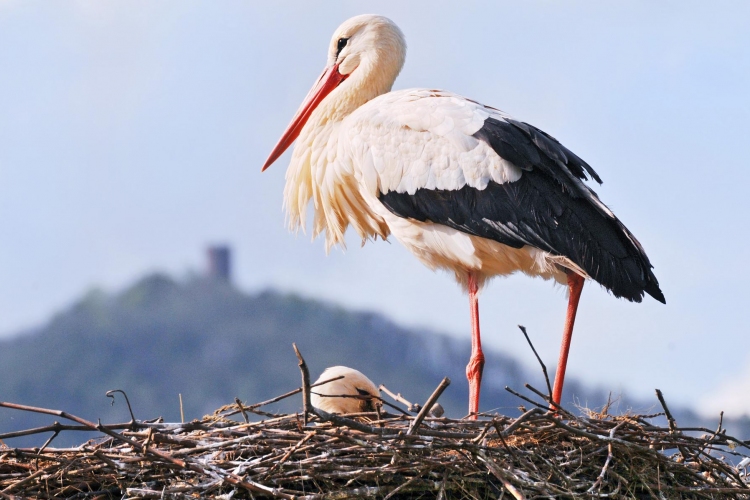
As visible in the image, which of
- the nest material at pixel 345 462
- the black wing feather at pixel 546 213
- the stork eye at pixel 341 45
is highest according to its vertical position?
the stork eye at pixel 341 45

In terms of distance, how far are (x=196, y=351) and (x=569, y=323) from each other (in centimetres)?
6427

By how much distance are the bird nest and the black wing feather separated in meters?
0.85

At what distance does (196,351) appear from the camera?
2689 inches

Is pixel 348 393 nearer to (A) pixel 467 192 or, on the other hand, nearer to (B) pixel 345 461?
(A) pixel 467 192

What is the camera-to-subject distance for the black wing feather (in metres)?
Answer: 5.00

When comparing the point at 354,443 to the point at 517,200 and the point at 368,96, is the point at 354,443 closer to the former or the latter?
the point at 517,200

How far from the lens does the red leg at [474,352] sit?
5539mm

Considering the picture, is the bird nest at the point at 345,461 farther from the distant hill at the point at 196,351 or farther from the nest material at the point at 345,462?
the distant hill at the point at 196,351

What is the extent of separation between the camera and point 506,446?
161 inches

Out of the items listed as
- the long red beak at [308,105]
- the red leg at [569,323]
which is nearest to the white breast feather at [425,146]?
the red leg at [569,323]

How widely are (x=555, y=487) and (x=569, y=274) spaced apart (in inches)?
51.6

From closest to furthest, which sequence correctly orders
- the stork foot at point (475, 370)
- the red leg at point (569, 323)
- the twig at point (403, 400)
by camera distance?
the twig at point (403, 400) < the red leg at point (569, 323) < the stork foot at point (475, 370)

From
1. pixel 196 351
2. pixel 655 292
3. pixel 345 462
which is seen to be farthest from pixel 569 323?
pixel 196 351

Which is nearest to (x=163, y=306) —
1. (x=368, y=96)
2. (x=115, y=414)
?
(x=115, y=414)
